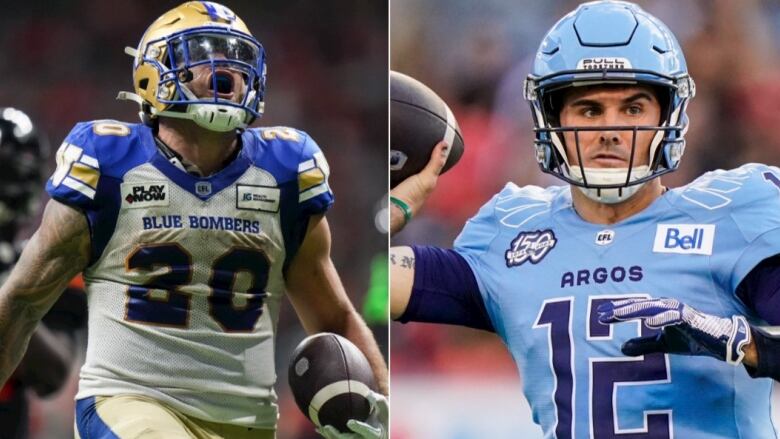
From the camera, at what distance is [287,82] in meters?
3.87

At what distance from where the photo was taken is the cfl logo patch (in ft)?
7.56

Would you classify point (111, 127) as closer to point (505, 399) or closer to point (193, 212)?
point (193, 212)

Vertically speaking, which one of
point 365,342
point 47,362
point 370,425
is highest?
point 365,342

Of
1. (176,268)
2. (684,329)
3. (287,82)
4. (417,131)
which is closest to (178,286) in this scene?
(176,268)

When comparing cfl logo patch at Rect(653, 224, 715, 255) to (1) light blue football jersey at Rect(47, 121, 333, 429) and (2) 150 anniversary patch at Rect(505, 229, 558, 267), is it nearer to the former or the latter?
(2) 150 anniversary patch at Rect(505, 229, 558, 267)

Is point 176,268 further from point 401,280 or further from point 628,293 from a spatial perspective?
point 628,293

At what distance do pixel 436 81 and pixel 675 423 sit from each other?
3.68ft

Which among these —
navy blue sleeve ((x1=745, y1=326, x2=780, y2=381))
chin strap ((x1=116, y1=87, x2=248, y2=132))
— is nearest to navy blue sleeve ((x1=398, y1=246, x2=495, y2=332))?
chin strap ((x1=116, y1=87, x2=248, y2=132))

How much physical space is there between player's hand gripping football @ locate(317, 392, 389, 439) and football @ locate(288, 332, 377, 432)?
0.01m

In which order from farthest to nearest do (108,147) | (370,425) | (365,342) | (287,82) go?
(287,82) → (365,342) → (370,425) → (108,147)

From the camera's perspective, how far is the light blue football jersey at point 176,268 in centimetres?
241

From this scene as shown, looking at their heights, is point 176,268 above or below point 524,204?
below

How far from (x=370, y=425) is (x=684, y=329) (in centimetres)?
72

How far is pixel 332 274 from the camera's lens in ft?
8.84
